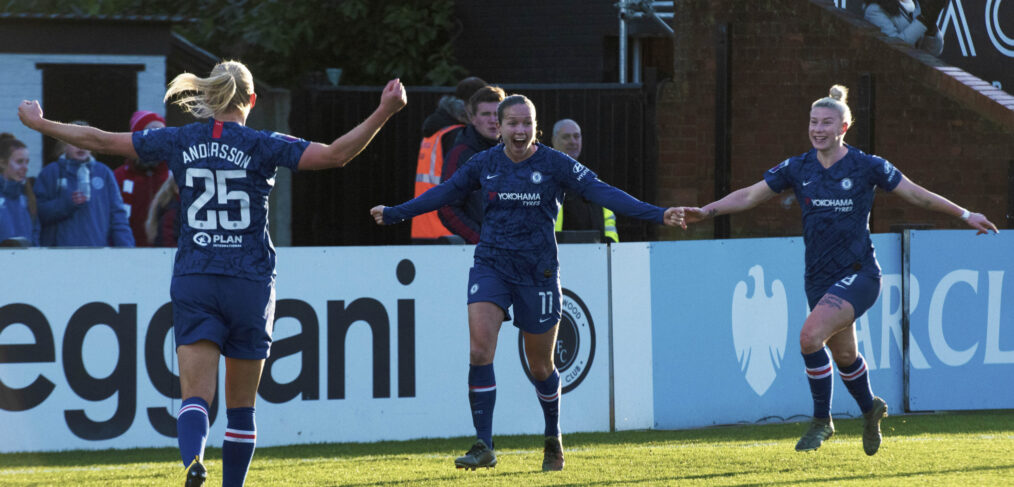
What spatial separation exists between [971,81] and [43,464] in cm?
972

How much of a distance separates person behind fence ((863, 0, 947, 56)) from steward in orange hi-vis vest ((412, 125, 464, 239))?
24.1 ft

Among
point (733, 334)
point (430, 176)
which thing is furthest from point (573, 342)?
point (430, 176)

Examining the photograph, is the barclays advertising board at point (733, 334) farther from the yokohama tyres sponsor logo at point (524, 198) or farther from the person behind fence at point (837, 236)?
the yokohama tyres sponsor logo at point (524, 198)

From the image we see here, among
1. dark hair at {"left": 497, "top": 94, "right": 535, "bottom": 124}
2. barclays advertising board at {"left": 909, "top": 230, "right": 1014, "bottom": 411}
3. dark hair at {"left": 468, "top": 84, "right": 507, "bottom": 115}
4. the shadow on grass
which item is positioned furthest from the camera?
barclays advertising board at {"left": 909, "top": 230, "right": 1014, "bottom": 411}

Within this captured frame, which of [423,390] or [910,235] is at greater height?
[910,235]

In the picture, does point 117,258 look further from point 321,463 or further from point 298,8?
point 298,8

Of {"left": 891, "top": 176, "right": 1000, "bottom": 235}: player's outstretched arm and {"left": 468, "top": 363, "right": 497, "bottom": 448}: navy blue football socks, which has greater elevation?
{"left": 891, "top": 176, "right": 1000, "bottom": 235}: player's outstretched arm

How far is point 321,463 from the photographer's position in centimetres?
775

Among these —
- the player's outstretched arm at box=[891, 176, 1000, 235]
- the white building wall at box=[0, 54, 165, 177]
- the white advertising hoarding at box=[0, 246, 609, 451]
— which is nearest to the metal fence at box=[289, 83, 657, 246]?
the white building wall at box=[0, 54, 165, 177]

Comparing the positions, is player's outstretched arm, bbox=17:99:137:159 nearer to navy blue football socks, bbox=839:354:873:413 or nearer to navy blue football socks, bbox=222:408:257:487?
navy blue football socks, bbox=222:408:257:487

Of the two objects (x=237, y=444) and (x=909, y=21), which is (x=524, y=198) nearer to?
(x=237, y=444)

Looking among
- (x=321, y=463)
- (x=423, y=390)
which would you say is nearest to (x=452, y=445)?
(x=423, y=390)

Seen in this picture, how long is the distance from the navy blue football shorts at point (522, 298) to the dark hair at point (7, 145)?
4228 mm

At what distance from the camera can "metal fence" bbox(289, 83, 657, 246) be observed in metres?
14.3
